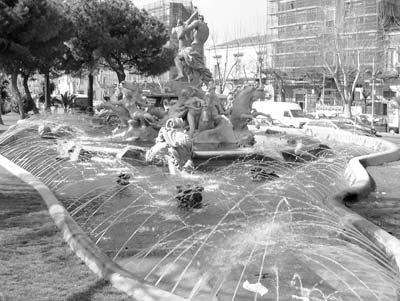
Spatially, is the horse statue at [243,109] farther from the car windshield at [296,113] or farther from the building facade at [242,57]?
the building facade at [242,57]

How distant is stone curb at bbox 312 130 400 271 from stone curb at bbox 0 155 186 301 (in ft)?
8.99

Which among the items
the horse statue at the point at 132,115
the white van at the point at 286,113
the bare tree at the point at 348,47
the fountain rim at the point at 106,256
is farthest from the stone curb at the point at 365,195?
the bare tree at the point at 348,47

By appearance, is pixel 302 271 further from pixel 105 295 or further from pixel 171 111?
pixel 171 111

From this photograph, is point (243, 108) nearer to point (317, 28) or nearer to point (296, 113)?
point (296, 113)

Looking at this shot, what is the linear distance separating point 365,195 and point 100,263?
6.23 m

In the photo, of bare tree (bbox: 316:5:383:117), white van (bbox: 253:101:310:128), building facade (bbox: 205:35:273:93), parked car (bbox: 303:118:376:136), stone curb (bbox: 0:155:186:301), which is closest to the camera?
stone curb (bbox: 0:155:186:301)

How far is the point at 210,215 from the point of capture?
8.35m

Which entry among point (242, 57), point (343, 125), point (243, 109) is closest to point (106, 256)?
point (243, 109)

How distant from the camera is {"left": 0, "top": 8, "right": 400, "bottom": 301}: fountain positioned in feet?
17.1

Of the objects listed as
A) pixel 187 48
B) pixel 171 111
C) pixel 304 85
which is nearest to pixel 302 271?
pixel 171 111

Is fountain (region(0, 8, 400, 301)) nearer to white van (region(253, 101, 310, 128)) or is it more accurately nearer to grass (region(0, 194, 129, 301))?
grass (region(0, 194, 129, 301))

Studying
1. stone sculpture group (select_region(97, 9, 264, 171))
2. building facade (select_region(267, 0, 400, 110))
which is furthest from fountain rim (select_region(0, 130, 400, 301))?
building facade (select_region(267, 0, 400, 110))

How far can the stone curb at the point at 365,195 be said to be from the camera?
19.7ft

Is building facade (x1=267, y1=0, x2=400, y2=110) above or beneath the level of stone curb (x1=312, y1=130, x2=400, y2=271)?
above
